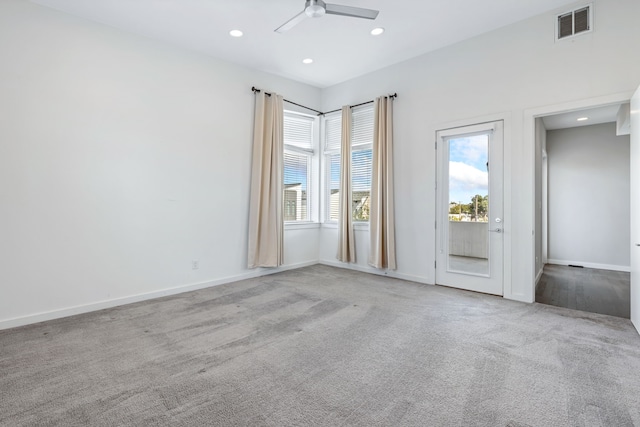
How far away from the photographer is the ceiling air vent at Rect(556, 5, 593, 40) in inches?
123

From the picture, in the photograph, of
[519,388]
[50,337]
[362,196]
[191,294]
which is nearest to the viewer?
[519,388]

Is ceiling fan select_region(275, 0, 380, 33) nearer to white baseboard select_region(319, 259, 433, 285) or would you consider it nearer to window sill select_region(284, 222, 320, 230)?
window sill select_region(284, 222, 320, 230)

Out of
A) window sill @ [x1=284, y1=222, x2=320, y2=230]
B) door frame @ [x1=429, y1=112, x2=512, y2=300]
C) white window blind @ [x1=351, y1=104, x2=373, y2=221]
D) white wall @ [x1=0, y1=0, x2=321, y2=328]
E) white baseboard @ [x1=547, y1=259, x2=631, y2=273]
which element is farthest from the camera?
white baseboard @ [x1=547, y1=259, x2=631, y2=273]

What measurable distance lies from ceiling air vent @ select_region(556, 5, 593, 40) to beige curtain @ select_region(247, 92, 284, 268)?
3.60 meters

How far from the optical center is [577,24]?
10.4ft

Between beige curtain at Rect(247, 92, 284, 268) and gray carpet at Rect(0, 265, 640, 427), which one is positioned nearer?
gray carpet at Rect(0, 265, 640, 427)

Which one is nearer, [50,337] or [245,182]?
[50,337]

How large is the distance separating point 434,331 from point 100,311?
342cm

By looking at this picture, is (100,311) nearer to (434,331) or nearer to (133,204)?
(133,204)

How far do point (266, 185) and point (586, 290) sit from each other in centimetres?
476

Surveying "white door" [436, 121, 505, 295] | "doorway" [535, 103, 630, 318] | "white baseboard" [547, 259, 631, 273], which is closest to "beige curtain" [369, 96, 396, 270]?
"white door" [436, 121, 505, 295]

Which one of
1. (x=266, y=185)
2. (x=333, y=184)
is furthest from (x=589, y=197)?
(x=266, y=185)

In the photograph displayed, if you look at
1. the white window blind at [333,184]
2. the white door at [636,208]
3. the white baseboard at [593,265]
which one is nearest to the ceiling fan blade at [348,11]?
the white door at [636,208]

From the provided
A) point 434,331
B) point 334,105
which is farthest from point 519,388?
point 334,105
